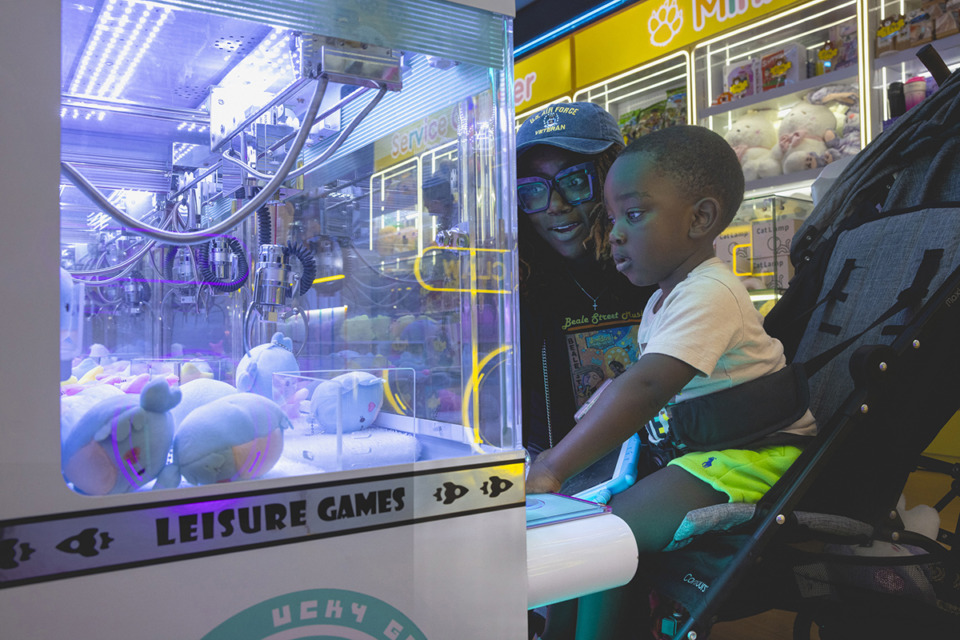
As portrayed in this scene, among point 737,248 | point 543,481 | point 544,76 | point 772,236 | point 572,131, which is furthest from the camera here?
point 544,76

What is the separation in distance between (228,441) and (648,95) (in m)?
3.93

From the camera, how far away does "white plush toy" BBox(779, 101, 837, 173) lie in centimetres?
306

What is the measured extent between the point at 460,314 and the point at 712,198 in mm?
711

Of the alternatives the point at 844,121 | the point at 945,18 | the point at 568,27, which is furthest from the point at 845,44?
the point at 568,27

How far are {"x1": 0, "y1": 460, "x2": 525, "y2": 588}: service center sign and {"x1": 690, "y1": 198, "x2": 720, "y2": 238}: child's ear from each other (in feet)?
2.33

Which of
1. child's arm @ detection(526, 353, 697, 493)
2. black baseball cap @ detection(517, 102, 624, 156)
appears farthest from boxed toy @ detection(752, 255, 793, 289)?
child's arm @ detection(526, 353, 697, 493)

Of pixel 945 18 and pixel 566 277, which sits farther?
pixel 945 18

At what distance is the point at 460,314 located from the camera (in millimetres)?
803

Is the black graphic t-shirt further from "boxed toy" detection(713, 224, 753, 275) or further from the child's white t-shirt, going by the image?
"boxed toy" detection(713, 224, 753, 275)

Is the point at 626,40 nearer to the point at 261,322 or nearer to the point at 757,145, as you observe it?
the point at 757,145

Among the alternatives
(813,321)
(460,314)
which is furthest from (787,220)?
(460,314)

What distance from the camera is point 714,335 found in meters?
1.12

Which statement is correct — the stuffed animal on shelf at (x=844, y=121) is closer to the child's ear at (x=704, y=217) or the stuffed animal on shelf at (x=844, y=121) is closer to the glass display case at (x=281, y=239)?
the child's ear at (x=704, y=217)

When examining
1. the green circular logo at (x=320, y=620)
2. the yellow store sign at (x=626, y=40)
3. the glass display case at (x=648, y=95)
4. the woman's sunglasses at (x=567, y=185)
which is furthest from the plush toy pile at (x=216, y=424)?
the glass display case at (x=648, y=95)
